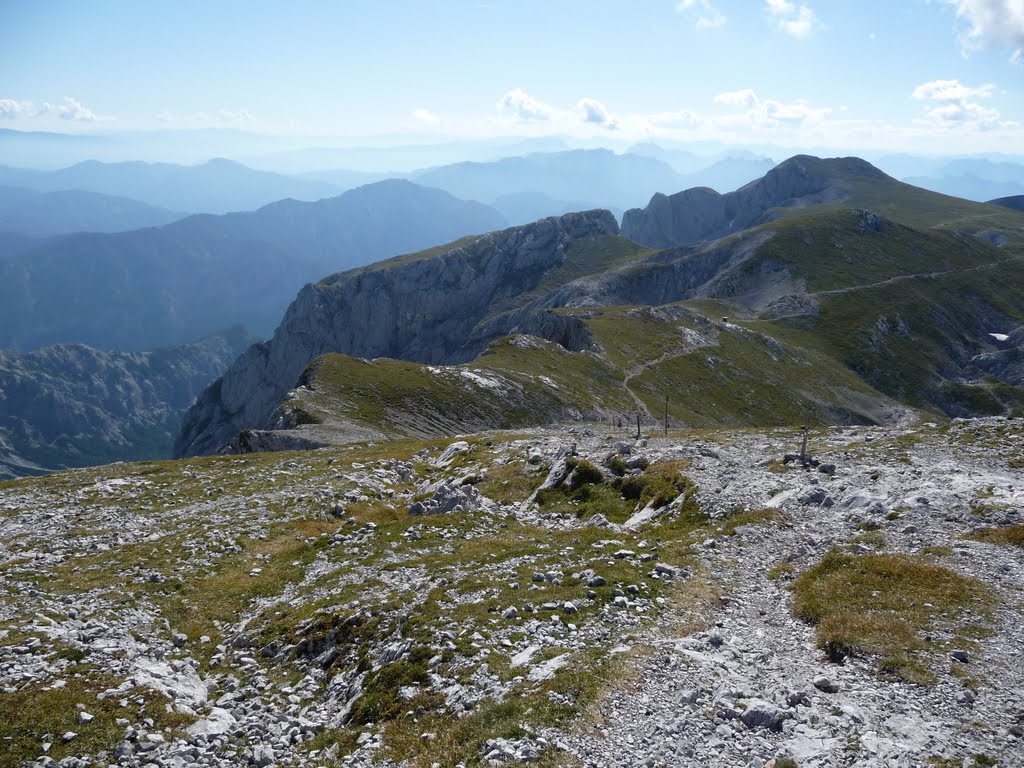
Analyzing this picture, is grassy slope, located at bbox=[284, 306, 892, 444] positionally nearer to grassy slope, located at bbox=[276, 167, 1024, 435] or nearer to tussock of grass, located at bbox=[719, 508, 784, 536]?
grassy slope, located at bbox=[276, 167, 1024, 435]

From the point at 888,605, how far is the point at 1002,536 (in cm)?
837

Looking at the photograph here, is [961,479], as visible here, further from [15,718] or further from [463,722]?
[15,718]

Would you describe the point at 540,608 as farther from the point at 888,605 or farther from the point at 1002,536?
the point at 1002,536

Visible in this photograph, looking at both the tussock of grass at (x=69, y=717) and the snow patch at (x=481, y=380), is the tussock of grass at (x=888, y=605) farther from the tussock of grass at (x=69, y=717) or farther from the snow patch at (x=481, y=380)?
the snow patch at (x=481, y=380)

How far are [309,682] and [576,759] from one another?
9623mm

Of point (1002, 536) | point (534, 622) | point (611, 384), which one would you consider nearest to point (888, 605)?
point (1002, 536)

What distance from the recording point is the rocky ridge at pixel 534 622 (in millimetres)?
13703

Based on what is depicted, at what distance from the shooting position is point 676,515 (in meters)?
30.0

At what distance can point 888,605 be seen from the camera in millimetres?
18266

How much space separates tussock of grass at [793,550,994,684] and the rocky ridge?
0.37 meters

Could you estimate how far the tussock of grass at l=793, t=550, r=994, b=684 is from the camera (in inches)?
626

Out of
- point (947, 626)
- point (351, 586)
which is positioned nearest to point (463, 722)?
point (351, 586)

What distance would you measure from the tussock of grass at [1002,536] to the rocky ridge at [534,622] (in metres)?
0.17

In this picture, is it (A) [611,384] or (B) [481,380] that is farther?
(A) [611,384]
